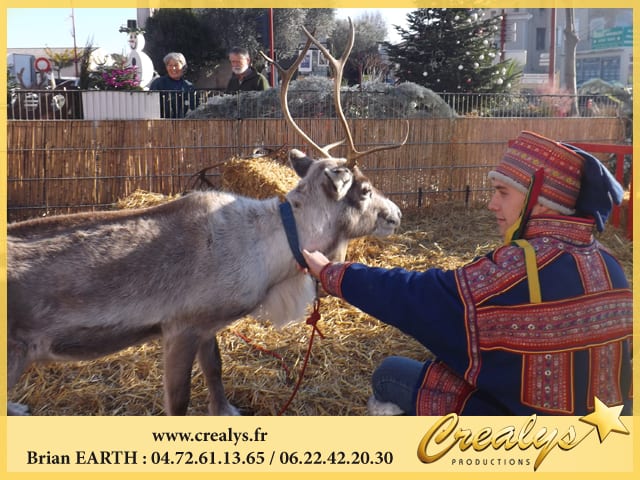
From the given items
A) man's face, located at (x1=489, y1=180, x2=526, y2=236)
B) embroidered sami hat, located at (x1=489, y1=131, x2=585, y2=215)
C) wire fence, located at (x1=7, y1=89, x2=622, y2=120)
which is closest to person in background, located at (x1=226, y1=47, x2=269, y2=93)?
wire fence, located at (x1=7, y1=89, x2=622, y2=120)

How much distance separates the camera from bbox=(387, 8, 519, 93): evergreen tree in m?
13.8

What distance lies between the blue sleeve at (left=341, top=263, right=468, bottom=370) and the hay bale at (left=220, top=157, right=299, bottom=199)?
3.56m

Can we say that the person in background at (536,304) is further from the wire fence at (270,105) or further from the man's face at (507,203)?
the wire fence at (270,105)

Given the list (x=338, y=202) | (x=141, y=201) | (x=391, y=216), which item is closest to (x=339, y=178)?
(x=338, y=202)

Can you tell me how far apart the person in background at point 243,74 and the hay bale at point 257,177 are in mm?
2033

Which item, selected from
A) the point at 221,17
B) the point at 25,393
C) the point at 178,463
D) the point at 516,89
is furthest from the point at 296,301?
the point at 221,17

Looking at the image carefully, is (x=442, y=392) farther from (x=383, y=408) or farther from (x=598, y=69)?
(x=598, y=69)

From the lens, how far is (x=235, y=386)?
13.6 feet

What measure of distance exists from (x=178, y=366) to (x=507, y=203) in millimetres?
1832

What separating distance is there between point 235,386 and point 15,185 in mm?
5113

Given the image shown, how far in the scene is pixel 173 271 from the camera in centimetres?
324

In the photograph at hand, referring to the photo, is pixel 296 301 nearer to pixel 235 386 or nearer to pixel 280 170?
pixel 235 386

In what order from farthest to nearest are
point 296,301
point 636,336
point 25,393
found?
point 25,393 < point 296,301 < point 636,336

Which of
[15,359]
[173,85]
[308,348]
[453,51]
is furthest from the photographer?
[453,51]
